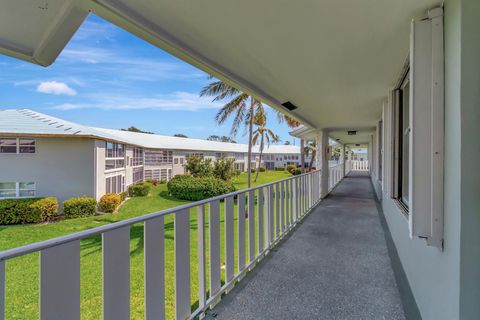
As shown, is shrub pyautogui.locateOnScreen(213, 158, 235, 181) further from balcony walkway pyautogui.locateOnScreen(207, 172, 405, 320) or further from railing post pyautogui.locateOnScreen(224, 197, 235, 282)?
railing post pyautogui.locateOnScreen(224, 197, 235, 282)

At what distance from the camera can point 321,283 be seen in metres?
2.58

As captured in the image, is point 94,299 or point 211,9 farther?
→ point 94,299

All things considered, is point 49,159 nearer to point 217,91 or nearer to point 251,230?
point 217,91

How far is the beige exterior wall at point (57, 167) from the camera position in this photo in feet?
37.7

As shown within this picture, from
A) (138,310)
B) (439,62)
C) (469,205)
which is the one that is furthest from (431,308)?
(138,310)

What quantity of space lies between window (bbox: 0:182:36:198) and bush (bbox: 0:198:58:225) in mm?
713

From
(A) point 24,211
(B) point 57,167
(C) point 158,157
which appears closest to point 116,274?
(A) point 24,211

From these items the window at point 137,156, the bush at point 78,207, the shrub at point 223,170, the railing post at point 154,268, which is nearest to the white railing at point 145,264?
the railing post at point 154,268

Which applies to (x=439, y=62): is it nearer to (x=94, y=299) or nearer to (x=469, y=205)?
(x=469, y=205)

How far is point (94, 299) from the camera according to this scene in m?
3.52

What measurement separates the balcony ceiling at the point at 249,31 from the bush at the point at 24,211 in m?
11.0

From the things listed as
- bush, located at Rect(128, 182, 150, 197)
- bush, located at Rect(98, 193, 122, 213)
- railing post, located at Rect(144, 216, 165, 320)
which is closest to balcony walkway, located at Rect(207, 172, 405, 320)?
railing post, located at Rect(144, 216, 165, 320)

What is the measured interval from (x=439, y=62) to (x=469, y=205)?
2.58 ft

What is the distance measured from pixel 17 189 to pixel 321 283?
1382 cm
